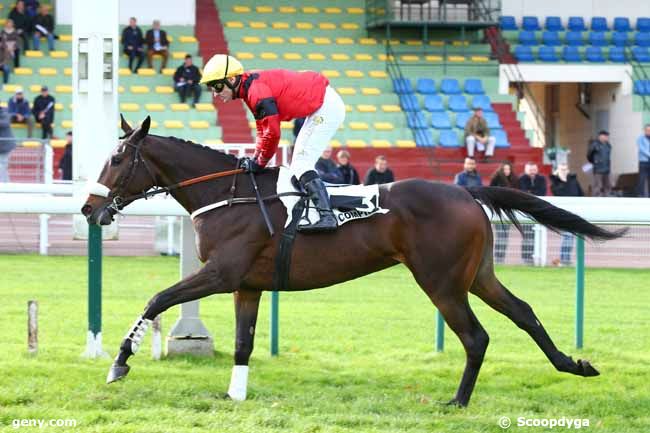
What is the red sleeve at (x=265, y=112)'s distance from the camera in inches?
249

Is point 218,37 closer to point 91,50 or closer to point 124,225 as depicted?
point 124,225

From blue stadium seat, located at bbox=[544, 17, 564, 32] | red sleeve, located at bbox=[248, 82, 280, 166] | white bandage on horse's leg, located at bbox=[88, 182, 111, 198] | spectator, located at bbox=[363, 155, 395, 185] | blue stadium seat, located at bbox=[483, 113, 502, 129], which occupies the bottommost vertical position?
spectator, located at bbox=[363, 155, 395, 185]

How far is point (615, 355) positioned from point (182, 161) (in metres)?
3.14

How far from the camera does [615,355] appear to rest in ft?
25.2

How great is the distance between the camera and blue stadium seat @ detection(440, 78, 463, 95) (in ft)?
81.8

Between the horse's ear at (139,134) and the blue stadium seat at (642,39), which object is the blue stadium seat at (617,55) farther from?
the horse's ear at (139,134)

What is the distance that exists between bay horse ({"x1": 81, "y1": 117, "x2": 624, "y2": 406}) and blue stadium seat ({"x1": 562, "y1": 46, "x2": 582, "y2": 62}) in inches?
813

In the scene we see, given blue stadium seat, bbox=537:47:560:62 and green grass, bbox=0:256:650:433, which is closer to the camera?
green grass, bbox=0:256:650:433

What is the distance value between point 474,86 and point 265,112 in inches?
761

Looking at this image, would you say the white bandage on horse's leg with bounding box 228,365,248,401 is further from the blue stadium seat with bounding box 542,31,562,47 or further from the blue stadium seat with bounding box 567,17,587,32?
the blue stadium seat with bounding box 567,17,587,32

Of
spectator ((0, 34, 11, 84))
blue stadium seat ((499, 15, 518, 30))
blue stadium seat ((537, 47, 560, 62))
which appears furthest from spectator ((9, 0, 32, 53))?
blue stadium seat ((537, 47, 560, 62))

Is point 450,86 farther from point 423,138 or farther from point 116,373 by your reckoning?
point 116,373

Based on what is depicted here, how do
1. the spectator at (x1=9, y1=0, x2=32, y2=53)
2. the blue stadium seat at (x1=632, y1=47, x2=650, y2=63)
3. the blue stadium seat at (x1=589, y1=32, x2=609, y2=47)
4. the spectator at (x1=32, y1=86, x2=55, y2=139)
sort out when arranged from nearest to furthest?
the spectator at (x1=32, y1=86, x2=55, y2=139)
the spectator at (x1=9, y1=0, x2=32, y2=53)
the blue stadium seat at (x1=632, y1=47, x2=650, y2=63)
the blue stadium seat at (x1=589, y1=32, x2=609, y2=47)

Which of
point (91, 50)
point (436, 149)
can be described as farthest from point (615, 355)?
point (436, 149)
